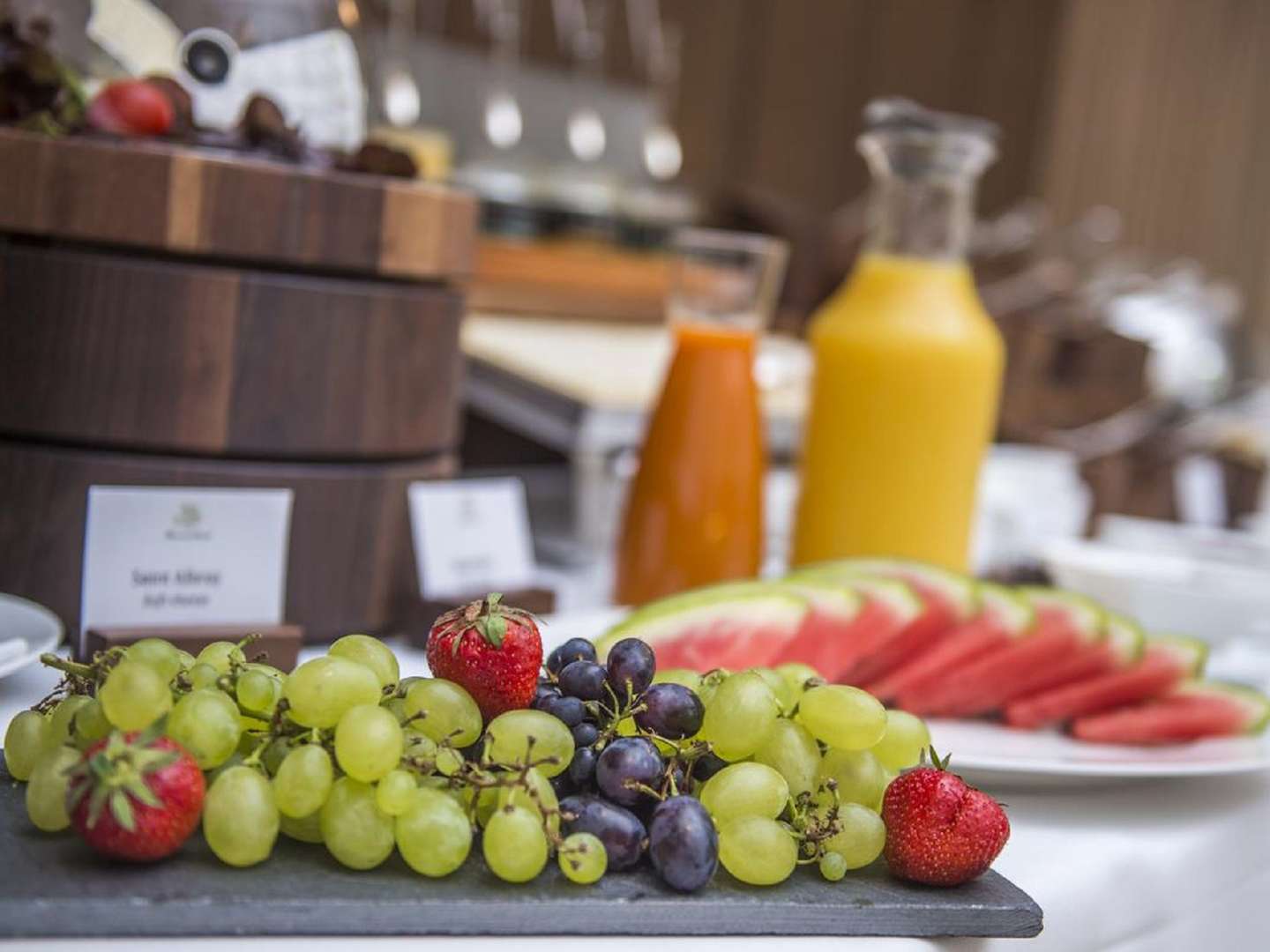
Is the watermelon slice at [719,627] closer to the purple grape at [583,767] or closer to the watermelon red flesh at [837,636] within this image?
the watermelon red flesh at [837,636]

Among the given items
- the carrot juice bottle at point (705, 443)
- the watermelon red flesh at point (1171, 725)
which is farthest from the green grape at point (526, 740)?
the carrot juice bottle at point (705, 443)

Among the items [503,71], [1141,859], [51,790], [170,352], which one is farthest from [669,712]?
[503,71]

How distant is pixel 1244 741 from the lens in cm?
87

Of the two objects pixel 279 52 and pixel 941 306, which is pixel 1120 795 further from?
pixel 279 52

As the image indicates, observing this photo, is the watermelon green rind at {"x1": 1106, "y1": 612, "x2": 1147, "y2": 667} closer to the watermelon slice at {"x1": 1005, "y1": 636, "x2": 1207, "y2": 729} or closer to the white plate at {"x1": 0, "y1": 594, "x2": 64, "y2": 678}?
the watermelon slice at {"x1": 1005, "y1": 636, "x2": 1207, "y2": 729}

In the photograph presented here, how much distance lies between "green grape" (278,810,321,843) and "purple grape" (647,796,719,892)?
0.12 m

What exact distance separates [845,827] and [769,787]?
0.04 meters

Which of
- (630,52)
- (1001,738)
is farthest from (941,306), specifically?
(630,52)

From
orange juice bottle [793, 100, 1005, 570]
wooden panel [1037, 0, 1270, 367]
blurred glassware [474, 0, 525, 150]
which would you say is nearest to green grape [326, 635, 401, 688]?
orange juice bottle [793, 100, 1005, 570]

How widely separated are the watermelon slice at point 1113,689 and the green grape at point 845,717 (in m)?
0.34

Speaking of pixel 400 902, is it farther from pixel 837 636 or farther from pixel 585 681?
pixel 837 636

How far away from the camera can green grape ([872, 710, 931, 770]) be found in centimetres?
63

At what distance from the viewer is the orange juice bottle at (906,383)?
1.17 metres

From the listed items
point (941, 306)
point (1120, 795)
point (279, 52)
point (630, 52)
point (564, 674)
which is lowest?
point (1120, 795)
